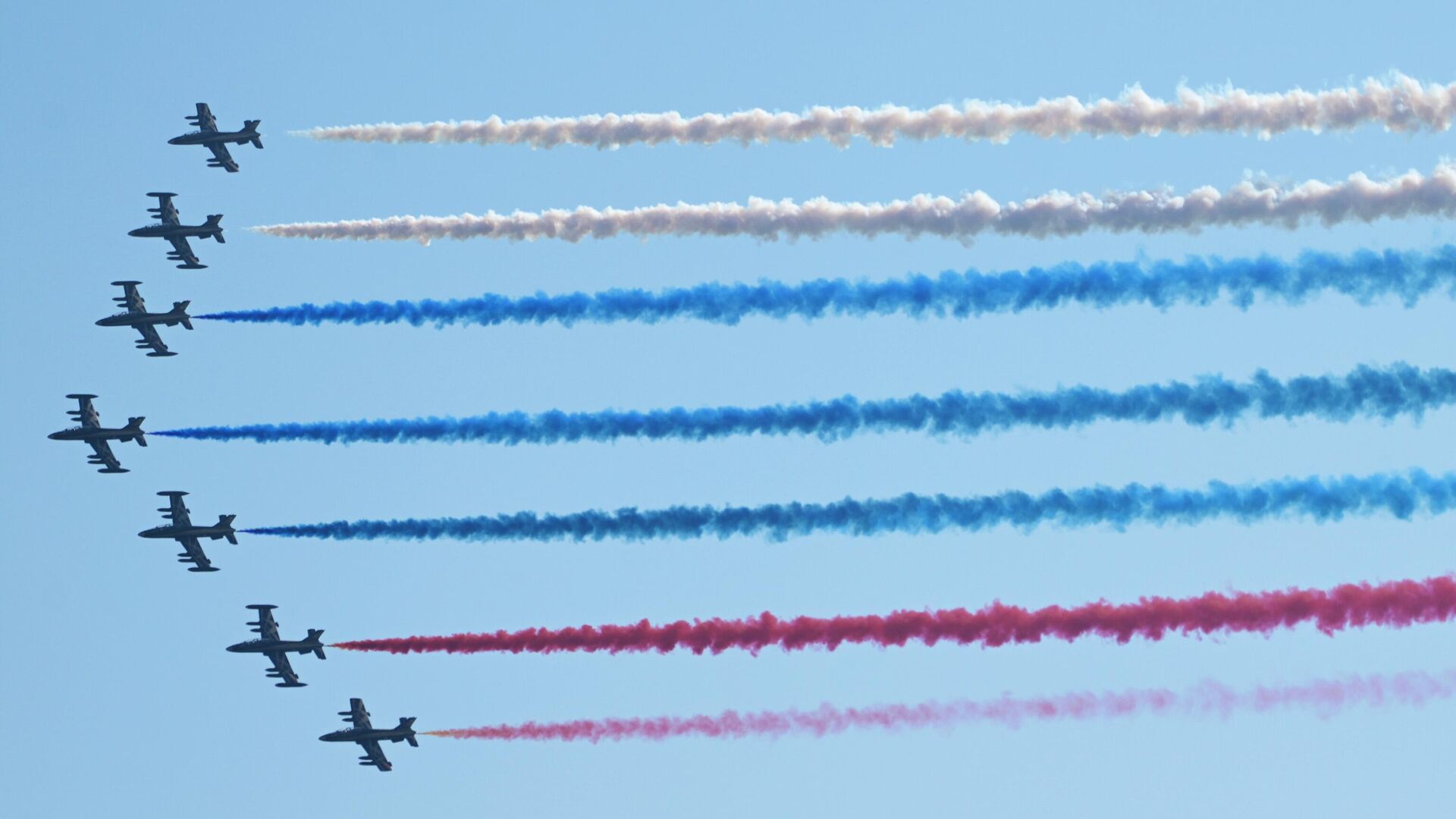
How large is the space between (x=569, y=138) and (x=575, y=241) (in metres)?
2.45

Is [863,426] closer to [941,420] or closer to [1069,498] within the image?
[941,420]

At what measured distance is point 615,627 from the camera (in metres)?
65.0

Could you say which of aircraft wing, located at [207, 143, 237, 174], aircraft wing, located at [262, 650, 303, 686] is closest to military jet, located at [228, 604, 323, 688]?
aircraft wing, located at [262, 650, 303, 686]

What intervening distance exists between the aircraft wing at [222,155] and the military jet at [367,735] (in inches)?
650

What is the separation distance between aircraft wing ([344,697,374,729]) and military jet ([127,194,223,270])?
1443 cm

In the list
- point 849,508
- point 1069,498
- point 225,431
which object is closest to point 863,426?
point 849,508

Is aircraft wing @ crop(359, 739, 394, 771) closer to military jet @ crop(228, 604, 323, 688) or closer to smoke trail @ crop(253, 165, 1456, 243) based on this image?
military jet @ crop(228, 604, 323, 688)

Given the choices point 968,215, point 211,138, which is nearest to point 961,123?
point 968,215

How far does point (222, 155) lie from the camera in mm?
87688

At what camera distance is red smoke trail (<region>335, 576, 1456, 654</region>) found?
51.0 meters

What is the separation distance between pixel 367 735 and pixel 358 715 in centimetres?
113

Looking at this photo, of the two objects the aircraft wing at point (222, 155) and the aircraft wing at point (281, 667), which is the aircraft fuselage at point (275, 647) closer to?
the aircraft wing at point (281, 667)

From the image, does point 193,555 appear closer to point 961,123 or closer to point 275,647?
point 275,647

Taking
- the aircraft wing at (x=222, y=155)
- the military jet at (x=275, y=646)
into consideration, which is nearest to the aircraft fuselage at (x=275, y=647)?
the military jet at (x=275, y=646)
